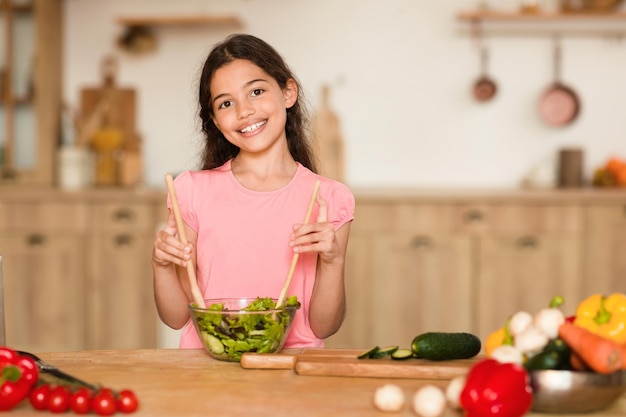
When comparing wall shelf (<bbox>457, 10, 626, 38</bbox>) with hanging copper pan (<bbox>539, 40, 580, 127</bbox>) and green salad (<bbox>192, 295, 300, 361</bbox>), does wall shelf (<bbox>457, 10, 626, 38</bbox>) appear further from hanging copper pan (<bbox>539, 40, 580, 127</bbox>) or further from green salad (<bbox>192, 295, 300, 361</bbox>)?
green salad (<bbox>192, 295, 300, 361</bbox>)

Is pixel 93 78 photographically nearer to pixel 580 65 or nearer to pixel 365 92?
pixel 365 92

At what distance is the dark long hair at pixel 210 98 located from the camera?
1.79m

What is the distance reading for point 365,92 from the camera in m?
4.26

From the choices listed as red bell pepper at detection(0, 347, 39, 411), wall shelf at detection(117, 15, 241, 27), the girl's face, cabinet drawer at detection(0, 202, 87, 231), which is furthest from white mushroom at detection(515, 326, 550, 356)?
wall shelf at detection(117, 15, 241, 27)

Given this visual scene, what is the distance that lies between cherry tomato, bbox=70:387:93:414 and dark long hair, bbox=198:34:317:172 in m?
0.85

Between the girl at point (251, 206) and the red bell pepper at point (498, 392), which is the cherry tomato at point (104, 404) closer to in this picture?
the red bell pepper at point (498, 392)

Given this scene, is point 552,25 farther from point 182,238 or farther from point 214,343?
point 214,343

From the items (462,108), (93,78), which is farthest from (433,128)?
(93,78)

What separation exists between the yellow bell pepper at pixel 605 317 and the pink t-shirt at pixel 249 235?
0.70 meters

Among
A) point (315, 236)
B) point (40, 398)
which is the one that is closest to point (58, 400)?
point (40, 398)

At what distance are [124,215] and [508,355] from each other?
292 cm

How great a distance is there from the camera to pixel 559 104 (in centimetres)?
415

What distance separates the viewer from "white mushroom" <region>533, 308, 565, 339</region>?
115 centimetres

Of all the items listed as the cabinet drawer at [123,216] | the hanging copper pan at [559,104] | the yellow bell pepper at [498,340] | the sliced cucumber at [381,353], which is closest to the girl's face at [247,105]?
the sliced cucumber at [381,353]
